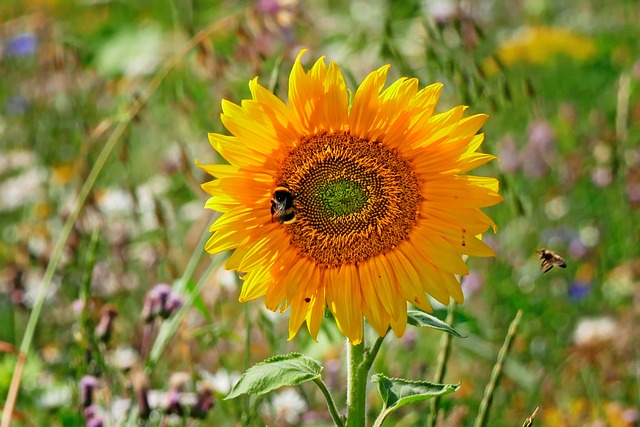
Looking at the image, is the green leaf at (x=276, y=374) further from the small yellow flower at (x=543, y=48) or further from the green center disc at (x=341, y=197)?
the small yellow flower at (x=543, y=48)

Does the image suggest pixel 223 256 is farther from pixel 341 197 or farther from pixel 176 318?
pixel 341 197

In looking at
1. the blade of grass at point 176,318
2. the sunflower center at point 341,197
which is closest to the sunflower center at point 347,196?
the sunflower center at point 341,197

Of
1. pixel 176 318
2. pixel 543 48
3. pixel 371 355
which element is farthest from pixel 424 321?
pixel 543 48

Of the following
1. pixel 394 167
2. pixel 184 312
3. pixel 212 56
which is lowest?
pixel 184 312

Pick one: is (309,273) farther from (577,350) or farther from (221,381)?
(577,350)

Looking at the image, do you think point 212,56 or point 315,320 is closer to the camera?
point 315,320

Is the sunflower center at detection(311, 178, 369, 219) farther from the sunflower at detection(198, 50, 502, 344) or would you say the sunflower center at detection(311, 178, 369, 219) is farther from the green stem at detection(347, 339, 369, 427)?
the green stem at detection(347, 339, 369, 427)

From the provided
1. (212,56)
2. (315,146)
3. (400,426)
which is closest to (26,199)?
(212,56)
